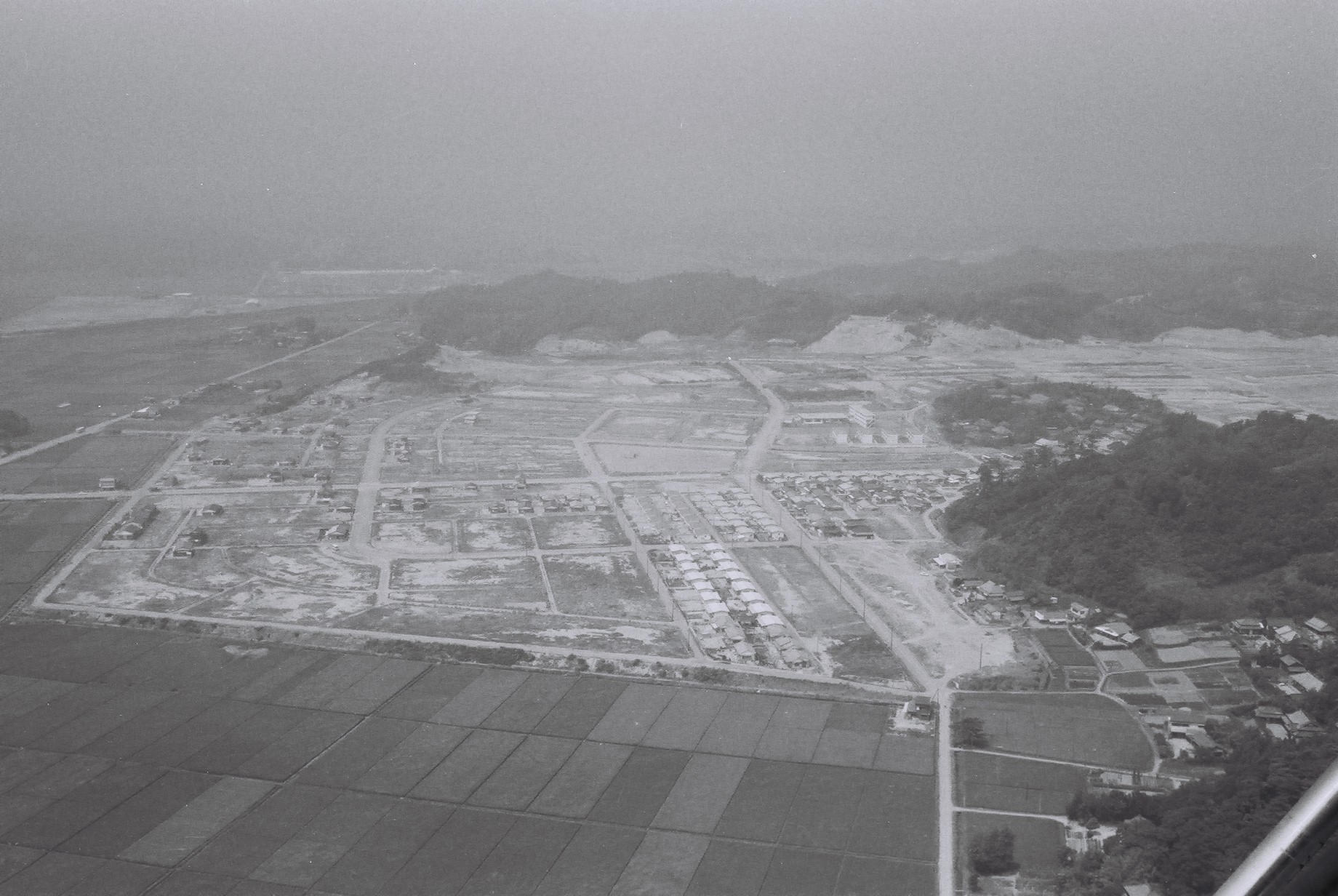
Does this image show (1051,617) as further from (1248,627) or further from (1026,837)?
(1026,837)

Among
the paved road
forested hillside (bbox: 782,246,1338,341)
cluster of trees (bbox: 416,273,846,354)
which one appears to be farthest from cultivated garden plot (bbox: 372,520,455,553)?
forested hillside (bbox: 782,246,1338,341)

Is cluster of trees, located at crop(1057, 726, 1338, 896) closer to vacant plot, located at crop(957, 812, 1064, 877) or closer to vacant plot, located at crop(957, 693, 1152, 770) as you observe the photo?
vacant plot, located at crop(957, 812, 1064, 877)

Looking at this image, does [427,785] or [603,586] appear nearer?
[427,785]

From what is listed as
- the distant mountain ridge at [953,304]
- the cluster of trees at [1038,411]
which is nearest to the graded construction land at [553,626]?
the cluster of trees at [1038,411]

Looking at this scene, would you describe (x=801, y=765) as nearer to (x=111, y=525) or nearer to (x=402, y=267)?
(x=111, y=525)

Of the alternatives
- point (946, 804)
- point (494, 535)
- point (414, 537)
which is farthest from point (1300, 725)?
point (414, 537)

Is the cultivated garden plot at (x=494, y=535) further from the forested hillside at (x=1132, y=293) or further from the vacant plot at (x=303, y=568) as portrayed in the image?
the forested hillside at (x=1132, y=293)
